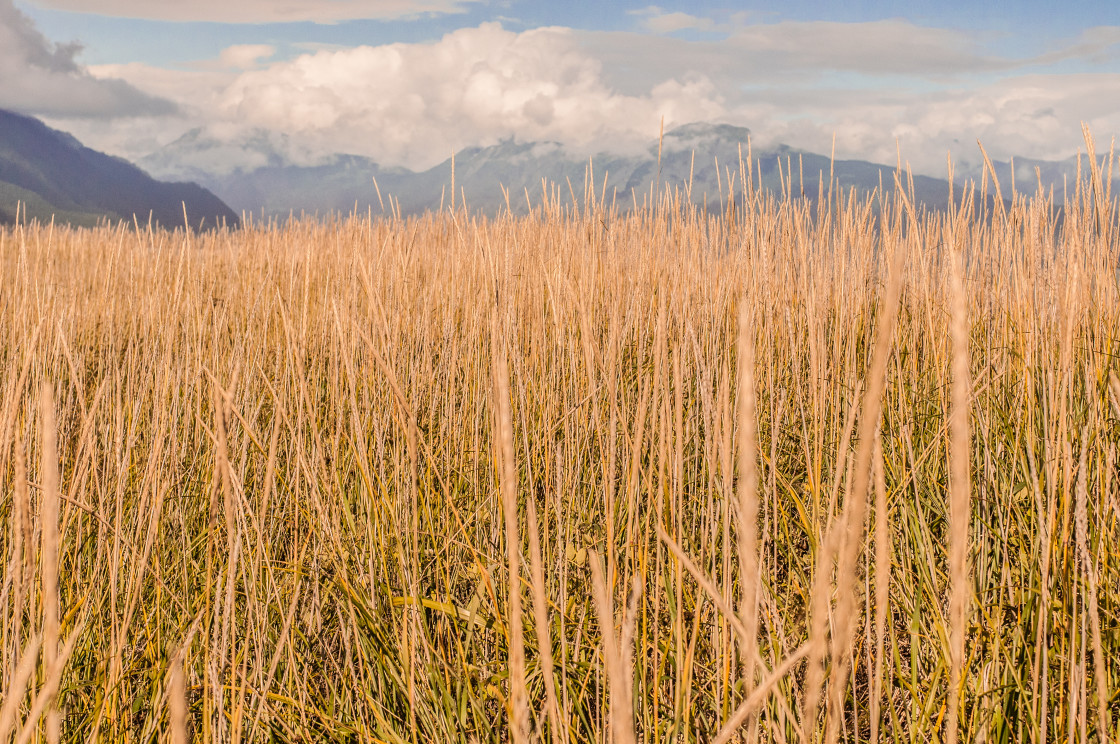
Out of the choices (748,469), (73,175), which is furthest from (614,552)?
(73,175)

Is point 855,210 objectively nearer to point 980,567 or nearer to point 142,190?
point 980,567

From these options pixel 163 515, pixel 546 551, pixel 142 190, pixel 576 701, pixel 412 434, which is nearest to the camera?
pixel 412 434

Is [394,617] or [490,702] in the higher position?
[394,617]

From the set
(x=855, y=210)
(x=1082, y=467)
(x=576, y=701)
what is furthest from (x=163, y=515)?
(x=855, y=210)

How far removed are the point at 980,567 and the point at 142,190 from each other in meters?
159

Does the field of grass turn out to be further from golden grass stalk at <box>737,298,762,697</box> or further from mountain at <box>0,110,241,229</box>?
mountain at <box>0,110,241,229</box>

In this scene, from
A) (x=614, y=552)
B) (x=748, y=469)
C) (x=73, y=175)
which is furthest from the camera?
(x=73, y=175)

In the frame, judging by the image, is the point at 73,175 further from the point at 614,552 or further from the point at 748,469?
the point at 748,469

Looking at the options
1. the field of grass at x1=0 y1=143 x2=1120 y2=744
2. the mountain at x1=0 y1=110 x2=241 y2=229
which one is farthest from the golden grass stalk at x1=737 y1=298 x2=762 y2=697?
the mountain at x1=0 y1=110 x2=241 y2=229

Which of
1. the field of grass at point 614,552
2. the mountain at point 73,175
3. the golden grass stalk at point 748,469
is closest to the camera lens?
the golden grass stalk at point 748,469

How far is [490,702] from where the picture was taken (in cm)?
119

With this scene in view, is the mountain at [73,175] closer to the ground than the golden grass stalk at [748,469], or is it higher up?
higher up

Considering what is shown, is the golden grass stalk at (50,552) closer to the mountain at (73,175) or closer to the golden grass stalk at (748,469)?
the golden grass stalk at (748,469)

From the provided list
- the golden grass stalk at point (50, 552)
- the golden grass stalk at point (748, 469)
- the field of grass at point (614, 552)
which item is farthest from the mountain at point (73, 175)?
the golden grass stalk at point (748, 469)
